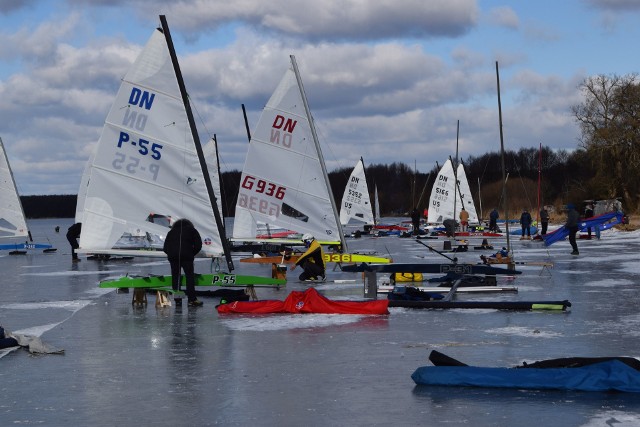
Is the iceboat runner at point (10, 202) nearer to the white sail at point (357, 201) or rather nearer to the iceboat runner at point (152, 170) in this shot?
the white sail at point (357, 201)

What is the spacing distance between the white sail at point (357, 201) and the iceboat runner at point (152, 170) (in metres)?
35.2

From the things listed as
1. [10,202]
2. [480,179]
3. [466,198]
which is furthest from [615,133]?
[480,179]

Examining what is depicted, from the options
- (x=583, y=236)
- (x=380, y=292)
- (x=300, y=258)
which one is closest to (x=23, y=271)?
(x=300, y=258)

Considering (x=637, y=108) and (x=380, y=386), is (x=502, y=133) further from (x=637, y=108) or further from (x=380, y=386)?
(x=637, y=108)

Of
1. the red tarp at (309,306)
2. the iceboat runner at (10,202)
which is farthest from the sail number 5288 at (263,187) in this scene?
the iceboat runner at (10,202)

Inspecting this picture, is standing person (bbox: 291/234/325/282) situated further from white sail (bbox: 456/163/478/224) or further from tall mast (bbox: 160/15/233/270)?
white sail (bbox: 456/163/478/224)

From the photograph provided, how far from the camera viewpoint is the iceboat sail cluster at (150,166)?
1558 cm

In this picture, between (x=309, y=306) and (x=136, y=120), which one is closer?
(x=309, y=306)

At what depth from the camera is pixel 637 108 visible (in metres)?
56.3

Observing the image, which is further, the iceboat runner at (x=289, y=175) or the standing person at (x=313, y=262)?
the iceboat runner at (x=289, y=175)

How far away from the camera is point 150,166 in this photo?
15.7 meters

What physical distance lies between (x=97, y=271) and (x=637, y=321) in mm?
15211

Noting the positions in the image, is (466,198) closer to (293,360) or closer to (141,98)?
(141,98)

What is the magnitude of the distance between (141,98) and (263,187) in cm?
627
